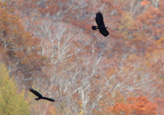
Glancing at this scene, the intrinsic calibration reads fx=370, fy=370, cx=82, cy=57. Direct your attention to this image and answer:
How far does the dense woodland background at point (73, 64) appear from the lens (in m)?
17.8

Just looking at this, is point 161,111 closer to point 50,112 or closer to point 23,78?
point 50,112

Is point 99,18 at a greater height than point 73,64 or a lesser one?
lesser

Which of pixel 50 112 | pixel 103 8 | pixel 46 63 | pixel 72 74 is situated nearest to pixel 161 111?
pixel 50 112

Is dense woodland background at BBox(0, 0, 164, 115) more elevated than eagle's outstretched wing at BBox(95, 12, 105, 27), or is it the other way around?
dense woodland background at BBox(0, 0, 164, 115)

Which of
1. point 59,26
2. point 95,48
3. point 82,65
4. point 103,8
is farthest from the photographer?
point 103,8

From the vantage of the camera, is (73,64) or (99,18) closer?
(99,18)

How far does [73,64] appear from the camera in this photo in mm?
26578

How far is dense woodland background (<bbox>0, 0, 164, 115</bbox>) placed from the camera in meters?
17.8

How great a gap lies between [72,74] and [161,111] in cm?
779

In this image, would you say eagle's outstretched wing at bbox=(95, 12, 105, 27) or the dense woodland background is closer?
eagle's outstretched wing at bbox=(95, 12, 105, 27)

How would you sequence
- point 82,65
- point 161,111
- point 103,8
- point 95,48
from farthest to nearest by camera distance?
point 103,8, point 95,48, point 82,65, point 161,111

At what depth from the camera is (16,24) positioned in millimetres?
23969

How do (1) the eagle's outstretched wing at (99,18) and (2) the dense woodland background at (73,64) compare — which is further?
(2) the dense woodland background at (73,64)

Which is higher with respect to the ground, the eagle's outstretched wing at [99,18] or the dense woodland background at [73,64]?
the dense woodland background at [73,64]
